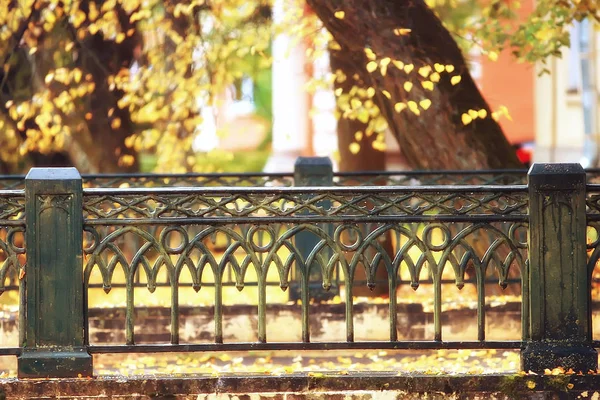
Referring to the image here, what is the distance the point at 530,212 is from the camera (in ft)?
22.2

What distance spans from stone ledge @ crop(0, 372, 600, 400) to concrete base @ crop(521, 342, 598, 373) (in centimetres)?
8

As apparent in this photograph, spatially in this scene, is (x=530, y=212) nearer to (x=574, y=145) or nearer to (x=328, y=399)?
(x=328, y=399)

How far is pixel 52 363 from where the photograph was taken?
6734 mm

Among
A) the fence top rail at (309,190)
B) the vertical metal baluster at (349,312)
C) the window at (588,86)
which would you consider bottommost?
the vertical metal baluster at (349,312)

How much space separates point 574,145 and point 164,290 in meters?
14.2

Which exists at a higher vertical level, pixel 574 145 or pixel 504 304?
pixel 574 145

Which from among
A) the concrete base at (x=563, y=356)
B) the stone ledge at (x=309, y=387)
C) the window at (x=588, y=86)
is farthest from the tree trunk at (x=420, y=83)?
the window at (x=588, y=86)

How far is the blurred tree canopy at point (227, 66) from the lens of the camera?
9.88 metres

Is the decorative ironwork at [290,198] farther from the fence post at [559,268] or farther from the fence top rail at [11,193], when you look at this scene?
the fence top rail at [11,193]

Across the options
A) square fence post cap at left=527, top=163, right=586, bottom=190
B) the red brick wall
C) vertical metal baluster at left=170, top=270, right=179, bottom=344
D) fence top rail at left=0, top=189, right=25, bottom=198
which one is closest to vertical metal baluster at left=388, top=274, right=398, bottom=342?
square fence post cap at left=527, top=163, right=586, bottom=190

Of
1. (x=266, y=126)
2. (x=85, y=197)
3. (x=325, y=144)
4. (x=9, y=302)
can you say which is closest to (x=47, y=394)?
(x=85, y=197)

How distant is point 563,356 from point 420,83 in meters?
3.83

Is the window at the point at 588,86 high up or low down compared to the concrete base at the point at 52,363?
up

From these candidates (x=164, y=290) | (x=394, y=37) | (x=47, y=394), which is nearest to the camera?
(x=47, y=394)
